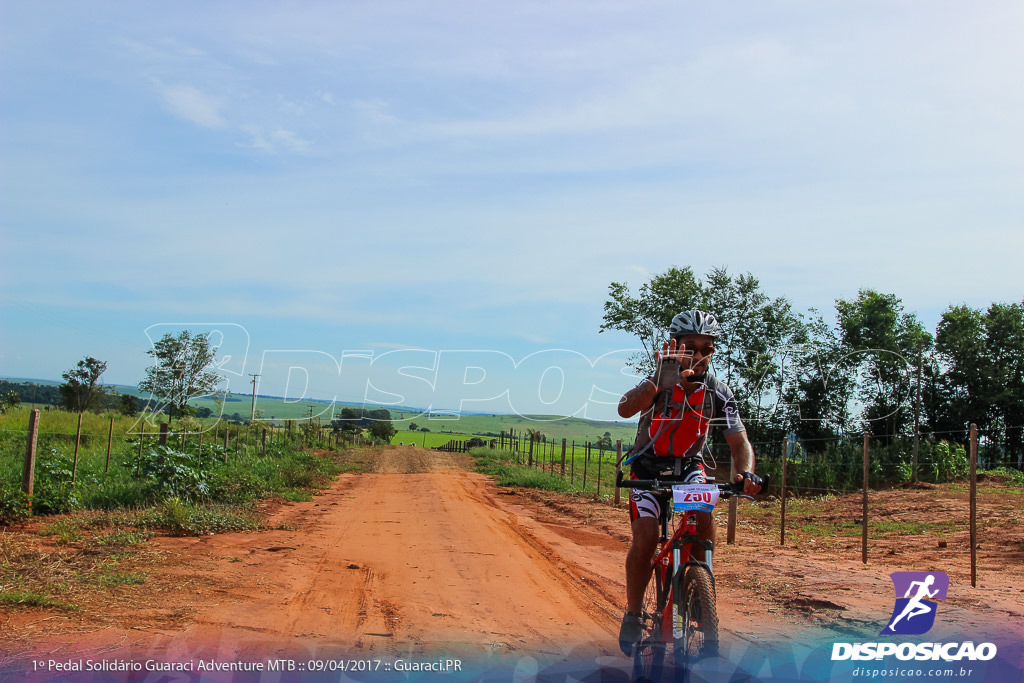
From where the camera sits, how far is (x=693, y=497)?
12.7 feet

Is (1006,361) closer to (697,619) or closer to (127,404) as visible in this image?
(697,619)

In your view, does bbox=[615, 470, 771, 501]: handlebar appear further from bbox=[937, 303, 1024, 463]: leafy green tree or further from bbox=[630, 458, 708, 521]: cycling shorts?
bbox=[937, 303, 1024, 463]: leafy green tree

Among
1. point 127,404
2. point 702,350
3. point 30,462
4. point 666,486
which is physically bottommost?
point 30,462

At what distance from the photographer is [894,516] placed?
15.4 m

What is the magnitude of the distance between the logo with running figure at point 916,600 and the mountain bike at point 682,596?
2597 mm

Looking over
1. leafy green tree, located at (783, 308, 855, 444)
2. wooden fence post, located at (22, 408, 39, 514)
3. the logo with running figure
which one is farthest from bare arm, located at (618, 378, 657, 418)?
leafy green tree, located at (783, 308, 855, 444)

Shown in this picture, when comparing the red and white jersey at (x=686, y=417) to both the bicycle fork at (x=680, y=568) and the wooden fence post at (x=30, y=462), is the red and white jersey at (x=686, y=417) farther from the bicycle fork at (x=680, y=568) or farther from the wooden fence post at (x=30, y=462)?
the wooden fence post at (x=30, y=462)

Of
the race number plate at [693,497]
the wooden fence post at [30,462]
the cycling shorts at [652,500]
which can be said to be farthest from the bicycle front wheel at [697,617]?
the wooden fence post at [30,462]

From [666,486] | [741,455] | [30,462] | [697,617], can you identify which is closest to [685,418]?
[741,455]

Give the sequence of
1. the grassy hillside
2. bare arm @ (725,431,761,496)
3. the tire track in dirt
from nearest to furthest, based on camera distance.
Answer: bare arm @ (725,431,761,496) < the tire track in dirt < the grassy hillside

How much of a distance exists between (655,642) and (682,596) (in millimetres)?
430

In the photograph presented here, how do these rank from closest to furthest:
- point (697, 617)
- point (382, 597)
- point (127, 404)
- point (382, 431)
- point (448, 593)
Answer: point (697, 617) → point (382, 597) → point (448, 593) → point (127, 404) → point (382, 431)

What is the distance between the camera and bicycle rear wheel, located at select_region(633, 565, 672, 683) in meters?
3.96

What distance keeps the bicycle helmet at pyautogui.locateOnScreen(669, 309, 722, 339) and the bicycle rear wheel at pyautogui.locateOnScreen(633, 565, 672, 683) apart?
4.42 ft
